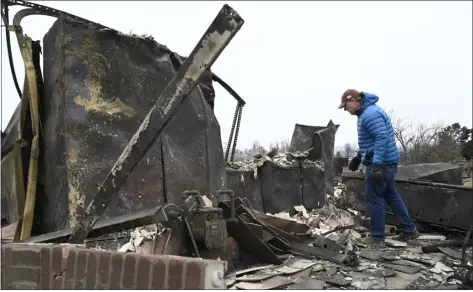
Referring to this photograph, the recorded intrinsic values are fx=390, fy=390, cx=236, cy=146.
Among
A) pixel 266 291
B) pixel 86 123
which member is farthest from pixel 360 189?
pixel 86 123

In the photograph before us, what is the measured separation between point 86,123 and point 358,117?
284 cm

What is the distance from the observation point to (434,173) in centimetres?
505

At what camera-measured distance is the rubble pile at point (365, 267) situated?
281 cm

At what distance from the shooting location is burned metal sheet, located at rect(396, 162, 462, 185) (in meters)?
Answer: 5.02

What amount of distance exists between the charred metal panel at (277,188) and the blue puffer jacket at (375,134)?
8.42ft

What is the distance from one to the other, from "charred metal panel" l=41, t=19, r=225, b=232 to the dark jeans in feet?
5.77

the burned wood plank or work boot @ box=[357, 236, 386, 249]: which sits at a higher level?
the burned wood plank

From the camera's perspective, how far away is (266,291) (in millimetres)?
2559

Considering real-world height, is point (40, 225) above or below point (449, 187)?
below

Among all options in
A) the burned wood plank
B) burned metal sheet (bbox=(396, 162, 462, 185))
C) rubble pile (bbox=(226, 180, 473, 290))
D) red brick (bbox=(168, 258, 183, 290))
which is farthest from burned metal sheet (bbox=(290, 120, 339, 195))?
red brick (bbox=(168, 258, 183, 290))

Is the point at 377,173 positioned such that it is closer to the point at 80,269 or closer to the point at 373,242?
the point at 373,242

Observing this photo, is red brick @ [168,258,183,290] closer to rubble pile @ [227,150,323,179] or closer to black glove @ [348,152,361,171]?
black glove @ [348,152,361,171]

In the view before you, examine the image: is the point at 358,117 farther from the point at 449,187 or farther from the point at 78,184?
the point at 78,184

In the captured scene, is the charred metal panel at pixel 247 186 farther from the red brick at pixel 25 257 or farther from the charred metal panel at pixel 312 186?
the red brick at pixel 25 257
